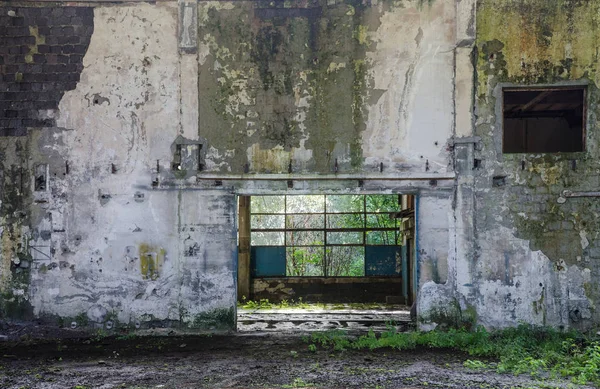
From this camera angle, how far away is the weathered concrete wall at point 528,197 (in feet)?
24.9

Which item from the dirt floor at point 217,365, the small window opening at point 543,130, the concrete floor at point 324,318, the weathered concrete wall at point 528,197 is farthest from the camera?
the small window opening at point 543,130

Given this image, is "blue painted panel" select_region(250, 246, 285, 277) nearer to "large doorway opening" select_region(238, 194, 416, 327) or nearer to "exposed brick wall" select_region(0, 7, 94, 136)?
Result: "large doorway opening" select_region(238, 194, 416, 327)

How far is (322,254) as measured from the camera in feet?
47.9

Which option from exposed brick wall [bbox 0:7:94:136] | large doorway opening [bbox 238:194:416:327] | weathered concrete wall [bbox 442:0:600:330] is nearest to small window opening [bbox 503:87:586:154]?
weathered concrete wall [bbox 442:0:600:330]

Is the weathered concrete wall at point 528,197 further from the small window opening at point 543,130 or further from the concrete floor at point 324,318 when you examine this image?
the small window opening at point 543,130

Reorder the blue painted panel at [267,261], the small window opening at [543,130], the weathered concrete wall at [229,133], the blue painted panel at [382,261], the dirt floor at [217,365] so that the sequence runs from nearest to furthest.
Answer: the dirt floor at [217,365] → the weathered concrete wall at [229,133] → the small window opening at [543,130] → the blue painted panel at [382,261] → the blue painted panel at [267,261]

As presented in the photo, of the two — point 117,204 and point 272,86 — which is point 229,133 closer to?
point 272,86

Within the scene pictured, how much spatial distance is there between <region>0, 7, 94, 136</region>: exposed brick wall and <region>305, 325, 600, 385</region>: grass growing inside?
527 cm

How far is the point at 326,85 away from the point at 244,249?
7293 mm

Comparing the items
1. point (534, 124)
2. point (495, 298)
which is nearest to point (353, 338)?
point (495, 298)

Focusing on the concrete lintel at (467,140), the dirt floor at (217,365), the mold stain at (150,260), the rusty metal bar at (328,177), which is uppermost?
the concrete lintel at (467,140)

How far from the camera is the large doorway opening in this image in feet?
46.5

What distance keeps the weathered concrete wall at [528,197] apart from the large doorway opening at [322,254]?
6.10 metres

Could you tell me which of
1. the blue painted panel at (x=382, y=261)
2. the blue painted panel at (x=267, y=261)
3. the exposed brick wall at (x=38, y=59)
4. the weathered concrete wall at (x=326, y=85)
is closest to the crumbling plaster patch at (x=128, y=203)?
the exposed brick wall at (x=38, y=59)
